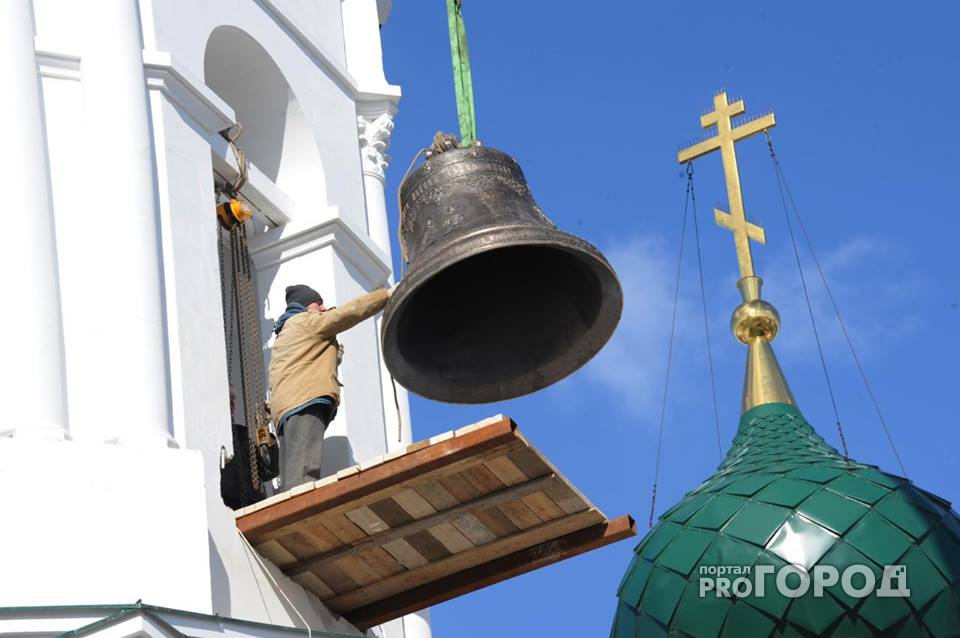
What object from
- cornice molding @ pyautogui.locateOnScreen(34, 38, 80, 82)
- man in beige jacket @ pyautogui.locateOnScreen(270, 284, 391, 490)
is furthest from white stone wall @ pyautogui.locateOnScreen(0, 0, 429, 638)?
man in beige jacket @ pyautogui.locateOnScreen(270, 284, 391, 490)

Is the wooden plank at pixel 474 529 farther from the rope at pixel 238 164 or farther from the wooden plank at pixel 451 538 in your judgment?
the rope at pixel 238 164

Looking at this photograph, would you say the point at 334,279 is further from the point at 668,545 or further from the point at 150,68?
the point at 668,545

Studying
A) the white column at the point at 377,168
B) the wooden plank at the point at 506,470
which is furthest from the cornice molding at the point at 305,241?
the wooden plank at the point at 506,470

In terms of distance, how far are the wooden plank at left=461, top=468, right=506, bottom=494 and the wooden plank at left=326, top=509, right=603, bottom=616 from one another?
0.42 m

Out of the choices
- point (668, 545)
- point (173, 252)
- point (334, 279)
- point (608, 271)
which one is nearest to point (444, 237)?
point (608, 271)

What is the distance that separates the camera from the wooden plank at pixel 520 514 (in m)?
12.0

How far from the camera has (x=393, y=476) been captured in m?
11.6

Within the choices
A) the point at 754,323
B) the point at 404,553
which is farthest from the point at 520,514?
the point at 754,323

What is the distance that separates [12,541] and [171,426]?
113cm

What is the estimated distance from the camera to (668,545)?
1845 cm

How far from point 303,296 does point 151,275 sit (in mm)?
1094

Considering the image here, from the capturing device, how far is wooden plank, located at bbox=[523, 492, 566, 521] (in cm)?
1198

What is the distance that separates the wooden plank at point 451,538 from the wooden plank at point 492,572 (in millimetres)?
201

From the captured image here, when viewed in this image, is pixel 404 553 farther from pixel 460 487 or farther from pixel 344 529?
pixel 460 487
